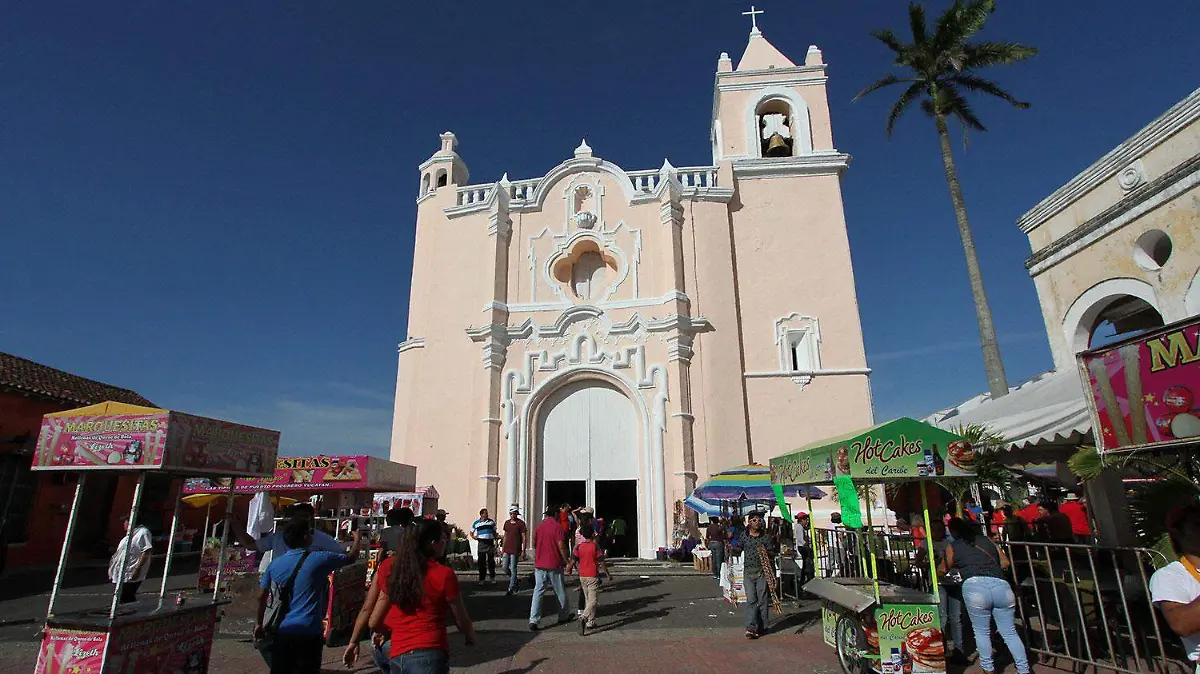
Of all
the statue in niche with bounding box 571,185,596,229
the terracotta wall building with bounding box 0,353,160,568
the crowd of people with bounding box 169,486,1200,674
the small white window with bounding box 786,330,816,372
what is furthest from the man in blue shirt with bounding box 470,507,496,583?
the terracotta wall building with bounding box 0,353,160,568

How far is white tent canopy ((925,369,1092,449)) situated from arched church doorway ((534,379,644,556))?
9.64 metres

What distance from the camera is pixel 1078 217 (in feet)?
39.8

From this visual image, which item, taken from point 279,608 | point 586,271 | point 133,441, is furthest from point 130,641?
point 586,271

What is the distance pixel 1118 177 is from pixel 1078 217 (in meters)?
1.11

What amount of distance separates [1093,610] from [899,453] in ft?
8.88

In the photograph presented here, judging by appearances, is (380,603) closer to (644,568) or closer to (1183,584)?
(1183,584)

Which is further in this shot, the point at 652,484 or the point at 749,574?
the point at 652,484

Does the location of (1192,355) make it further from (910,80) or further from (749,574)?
(910,80)

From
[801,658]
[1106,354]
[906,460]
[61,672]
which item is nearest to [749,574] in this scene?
[801,658]

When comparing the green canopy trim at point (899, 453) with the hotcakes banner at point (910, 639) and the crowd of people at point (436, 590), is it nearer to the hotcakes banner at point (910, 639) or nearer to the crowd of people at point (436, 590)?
the crowd of people at point (436, 590)

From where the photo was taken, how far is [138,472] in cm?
723

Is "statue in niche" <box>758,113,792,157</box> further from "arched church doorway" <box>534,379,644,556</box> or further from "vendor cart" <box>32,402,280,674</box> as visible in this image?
"vendor cart" <box>32,402,280,674</box>

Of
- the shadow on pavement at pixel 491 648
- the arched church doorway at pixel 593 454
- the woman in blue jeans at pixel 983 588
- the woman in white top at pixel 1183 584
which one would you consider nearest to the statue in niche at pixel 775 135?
the arched church doorway at pixel 593 454

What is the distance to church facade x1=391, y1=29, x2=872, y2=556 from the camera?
707 inches
